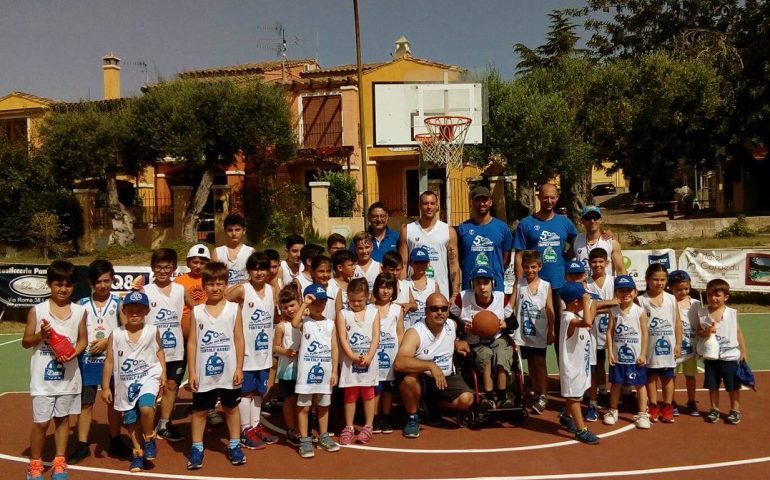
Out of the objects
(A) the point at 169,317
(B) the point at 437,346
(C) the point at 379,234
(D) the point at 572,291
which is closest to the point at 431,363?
(B) the point at 437,346

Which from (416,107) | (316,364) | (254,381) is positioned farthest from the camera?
(416,107)

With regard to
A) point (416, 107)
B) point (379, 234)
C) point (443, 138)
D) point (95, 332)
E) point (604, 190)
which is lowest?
point (95, 332)

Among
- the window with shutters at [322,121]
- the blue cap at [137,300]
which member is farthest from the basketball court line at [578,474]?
the window with shutters at [322,121]

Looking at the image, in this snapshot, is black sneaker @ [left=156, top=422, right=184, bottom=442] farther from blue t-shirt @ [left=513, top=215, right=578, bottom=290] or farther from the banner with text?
the banner with text

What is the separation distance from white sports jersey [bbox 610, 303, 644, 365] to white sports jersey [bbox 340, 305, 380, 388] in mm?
2395

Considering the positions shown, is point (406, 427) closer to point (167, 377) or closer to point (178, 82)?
point (167, 377)

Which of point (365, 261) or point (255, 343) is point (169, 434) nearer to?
point (255, 343)

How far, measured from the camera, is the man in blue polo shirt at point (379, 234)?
715 centimetres

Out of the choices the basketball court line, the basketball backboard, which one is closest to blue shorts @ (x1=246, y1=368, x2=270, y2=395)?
the basketball court line

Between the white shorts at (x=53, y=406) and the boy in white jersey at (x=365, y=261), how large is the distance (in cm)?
283

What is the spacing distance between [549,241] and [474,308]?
1140 millimetres

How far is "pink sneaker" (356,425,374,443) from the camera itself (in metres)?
5.98

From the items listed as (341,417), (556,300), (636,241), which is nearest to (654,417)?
(556,300)

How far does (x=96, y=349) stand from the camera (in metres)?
5.59
